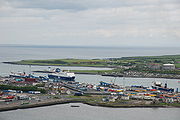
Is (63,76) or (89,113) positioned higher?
(63,76)

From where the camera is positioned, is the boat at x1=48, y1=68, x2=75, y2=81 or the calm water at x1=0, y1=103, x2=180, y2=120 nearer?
the calm water at x1=0, y1=103, x2=180, y2=120

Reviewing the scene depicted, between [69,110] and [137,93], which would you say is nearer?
[69,110]

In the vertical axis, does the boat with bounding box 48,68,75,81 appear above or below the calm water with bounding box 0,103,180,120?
above

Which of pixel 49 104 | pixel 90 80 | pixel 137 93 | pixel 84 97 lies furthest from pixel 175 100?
pixel 90 80

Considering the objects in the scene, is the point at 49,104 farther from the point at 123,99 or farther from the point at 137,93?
the point at 137,93

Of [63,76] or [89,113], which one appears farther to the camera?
[63,76]

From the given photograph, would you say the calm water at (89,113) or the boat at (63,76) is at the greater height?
the boat at (63,76)

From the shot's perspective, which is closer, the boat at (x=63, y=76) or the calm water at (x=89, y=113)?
the calm water at (x=89, y=113)

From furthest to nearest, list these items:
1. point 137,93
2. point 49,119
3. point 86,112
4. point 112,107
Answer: point 137,93, point 112,107, point 86,112, point 49,119
